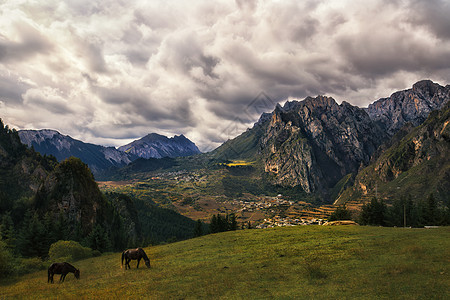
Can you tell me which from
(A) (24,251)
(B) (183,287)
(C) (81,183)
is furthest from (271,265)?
(C) (81,183)

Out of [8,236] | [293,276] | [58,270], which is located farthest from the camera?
[8,236]

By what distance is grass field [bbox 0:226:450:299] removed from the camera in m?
20.7

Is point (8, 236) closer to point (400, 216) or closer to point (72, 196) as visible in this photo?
point (72, 196)

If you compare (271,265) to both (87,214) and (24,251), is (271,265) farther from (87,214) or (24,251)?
(87,214)

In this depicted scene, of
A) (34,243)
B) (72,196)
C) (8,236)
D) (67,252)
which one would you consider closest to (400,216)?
(67,252)

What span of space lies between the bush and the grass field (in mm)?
15299

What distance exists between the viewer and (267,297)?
20469 millimetres

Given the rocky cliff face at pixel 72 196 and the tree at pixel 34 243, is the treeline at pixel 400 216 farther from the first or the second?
the rocky cliff face at pixel 72 196

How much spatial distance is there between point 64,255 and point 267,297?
50.1m

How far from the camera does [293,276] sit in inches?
1005

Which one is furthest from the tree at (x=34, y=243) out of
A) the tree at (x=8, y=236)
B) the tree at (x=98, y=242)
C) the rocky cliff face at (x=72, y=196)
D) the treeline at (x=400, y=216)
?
the treeline at (x=400, y=216)

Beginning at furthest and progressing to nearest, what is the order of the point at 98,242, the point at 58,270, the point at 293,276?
1. the point at 98,242
2. the point at 58,270
3. the point at 293,276

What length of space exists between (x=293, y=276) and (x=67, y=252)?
167 feet

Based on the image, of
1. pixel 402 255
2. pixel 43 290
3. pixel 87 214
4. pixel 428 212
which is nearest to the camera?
pixel 43 290
